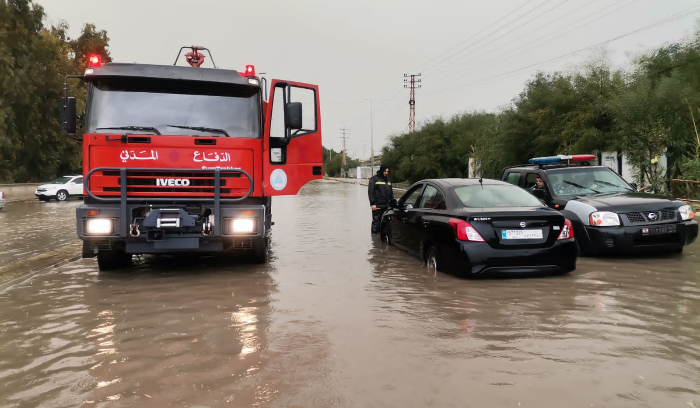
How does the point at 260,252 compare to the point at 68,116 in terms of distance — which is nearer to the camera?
the point at 68,116

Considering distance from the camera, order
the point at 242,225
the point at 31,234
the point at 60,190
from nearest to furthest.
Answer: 1. the point at 242,225
2. the point at 31,234
3. the point at 60,190

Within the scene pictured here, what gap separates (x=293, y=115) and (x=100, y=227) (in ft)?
9.75

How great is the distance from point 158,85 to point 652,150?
49.8ft

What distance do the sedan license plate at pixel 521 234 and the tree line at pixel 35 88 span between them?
28669mm

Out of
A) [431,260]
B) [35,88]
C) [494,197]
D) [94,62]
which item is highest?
[35,88]

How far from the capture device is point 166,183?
750cm

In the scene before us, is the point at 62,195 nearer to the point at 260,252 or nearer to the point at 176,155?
the point at 260,252

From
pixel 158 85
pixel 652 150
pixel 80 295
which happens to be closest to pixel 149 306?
pixel 80 295

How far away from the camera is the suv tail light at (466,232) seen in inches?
279

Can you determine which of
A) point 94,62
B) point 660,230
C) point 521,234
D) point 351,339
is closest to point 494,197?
point 521,234

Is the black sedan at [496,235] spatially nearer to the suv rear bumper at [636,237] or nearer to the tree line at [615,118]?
the suv rear bumper at [636,237]

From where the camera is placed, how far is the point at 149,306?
617cm

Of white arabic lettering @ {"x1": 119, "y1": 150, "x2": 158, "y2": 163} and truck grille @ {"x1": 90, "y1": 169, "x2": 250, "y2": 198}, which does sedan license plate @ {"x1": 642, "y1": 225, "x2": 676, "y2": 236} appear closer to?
truck grille @ {"x1": 90, "y1": 169, "x2": 250, "y2": 198}

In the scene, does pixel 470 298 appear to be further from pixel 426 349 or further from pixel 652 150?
pixel 652 150
